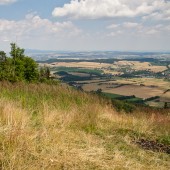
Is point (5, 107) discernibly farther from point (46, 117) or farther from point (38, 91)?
point (38, 91)

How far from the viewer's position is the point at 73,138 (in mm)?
6246

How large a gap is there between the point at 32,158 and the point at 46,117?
2.70 metres

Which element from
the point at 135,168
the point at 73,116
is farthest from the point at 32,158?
the point at 73,116

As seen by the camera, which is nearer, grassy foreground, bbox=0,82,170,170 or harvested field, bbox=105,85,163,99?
grassy foreground, bbox=0,82,170,170

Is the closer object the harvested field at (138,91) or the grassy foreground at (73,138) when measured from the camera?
the grassy foreground at (73,138)

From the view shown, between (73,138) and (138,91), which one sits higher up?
(73,138)

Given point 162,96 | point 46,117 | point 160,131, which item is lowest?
point 162,96

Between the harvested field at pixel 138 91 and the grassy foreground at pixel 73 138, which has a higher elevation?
the grassy foreground at pixel 73 138

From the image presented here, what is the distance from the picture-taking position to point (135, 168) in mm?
5004

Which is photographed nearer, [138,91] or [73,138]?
[73,138]

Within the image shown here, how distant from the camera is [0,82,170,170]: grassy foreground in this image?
4.68 meters

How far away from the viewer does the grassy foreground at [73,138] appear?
15.4 feet

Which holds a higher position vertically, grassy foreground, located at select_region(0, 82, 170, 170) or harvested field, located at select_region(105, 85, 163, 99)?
grassy foreground, located at select_region(0, 82, 170, 170)

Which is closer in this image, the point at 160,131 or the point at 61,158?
the point at 61,158
